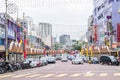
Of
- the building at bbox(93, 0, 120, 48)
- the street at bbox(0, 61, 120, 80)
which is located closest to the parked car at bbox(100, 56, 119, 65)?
the building at bbox(93, 0, 120, 48)

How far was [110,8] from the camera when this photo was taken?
106 m

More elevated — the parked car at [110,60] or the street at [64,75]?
the parked car at [110,60]

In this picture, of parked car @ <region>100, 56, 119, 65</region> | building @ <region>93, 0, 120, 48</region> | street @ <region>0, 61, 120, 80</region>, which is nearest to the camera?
street @ <region>0, 61, 120, 80</region>

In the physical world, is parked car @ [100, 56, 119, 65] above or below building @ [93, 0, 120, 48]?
below

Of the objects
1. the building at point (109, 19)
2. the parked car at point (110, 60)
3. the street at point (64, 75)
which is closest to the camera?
the street at point (64, 75)

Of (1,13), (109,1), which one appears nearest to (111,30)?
(109,1)

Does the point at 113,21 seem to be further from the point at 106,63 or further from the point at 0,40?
the point at 0,40

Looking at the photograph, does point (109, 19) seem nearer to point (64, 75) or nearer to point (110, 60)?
point (110, 60)

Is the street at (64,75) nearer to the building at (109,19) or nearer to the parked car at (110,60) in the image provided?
the parked car at (110,60)

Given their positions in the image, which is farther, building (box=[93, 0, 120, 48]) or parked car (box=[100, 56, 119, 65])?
building (box=[93, 0, 120, 48])

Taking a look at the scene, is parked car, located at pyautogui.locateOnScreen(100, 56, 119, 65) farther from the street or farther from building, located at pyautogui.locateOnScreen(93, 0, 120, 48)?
the street

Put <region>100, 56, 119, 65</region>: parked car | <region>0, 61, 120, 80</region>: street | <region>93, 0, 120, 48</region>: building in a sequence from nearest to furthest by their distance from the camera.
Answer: <region>0, 61, 120, 80</region>: street, <region>100, 56, 119, 65</region>: parked car, <region>93, 0, 120, 48</region>: building

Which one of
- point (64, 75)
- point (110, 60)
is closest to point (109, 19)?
point (110, 60)

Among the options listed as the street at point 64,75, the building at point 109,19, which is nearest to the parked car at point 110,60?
the building at point 109,19
